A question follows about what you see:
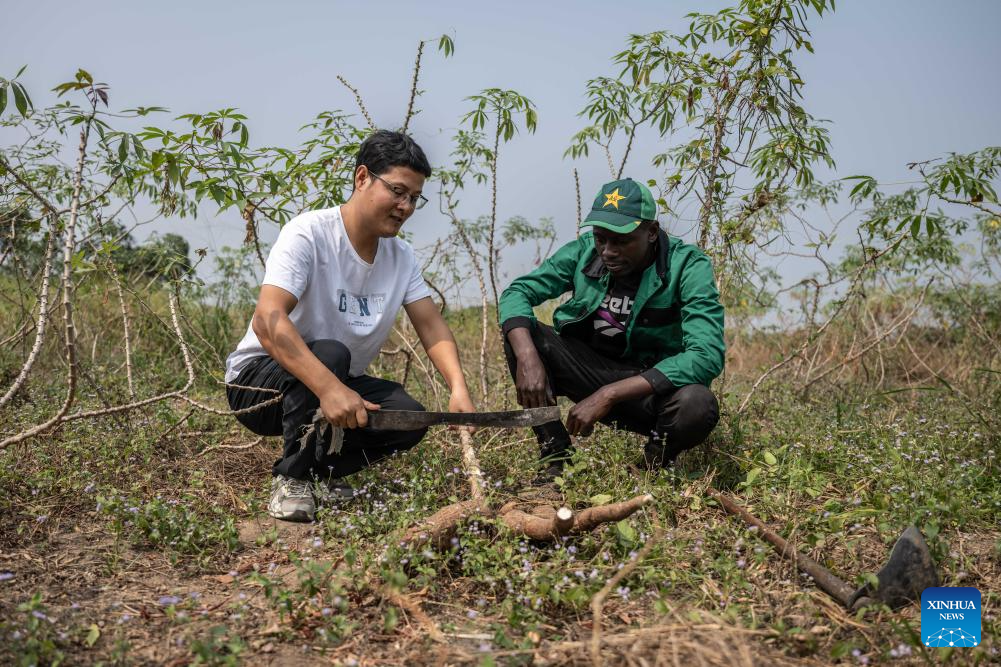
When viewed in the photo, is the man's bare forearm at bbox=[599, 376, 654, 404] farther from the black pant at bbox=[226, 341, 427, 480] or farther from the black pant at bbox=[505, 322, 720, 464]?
the black pant at bbox=[226, 341, 427, 480]

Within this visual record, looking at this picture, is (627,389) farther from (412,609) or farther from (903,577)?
(412,609)

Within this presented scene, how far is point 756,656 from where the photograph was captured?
208 cm

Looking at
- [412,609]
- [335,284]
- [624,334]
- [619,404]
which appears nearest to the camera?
[412,609]

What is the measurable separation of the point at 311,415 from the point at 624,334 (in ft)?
4.90

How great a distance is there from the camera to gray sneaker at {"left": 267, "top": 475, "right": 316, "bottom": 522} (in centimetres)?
313

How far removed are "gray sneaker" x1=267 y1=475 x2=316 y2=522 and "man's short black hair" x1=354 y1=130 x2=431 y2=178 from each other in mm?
1358

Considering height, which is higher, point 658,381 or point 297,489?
point 658,381

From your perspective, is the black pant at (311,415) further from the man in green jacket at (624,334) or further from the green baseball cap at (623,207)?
the green baseball cap at (623,207)

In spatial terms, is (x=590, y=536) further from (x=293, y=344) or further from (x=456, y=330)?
(x=456, y=330)

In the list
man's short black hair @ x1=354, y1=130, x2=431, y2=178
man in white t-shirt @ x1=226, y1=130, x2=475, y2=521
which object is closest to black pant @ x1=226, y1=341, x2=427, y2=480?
man in white t-shirt @ x1=226, y1=130, x2=475, y2=521

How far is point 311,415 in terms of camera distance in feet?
10.5

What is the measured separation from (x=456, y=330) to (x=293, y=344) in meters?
4.47

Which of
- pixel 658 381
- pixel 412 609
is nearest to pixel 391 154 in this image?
pixel 658 381

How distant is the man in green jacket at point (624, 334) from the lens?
10.7ft
